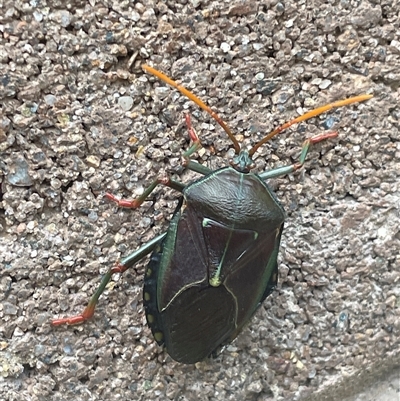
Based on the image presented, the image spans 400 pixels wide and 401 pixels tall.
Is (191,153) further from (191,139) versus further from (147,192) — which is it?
(147,192)

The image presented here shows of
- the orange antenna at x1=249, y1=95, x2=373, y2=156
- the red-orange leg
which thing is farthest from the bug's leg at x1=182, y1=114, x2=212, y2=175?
the orange antenna at x1=249, y1=95, x2=373, y2=156

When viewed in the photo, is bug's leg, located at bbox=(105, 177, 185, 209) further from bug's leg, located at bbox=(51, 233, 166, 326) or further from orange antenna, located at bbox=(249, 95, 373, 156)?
orange antenna, located at bbox=(249, 95, 373, 156)

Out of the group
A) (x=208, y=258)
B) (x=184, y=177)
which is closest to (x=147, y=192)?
(x=184, y=177)

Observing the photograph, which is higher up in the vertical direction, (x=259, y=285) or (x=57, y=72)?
(x=57, y=72)

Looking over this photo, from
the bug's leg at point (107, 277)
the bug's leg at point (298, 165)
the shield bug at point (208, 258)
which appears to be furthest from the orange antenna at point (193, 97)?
the bug's leg at point (107, 277)

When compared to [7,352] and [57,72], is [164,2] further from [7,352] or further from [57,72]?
[7,352]

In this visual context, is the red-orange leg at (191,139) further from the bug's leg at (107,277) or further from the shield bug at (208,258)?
the bug's leg at (107,277)

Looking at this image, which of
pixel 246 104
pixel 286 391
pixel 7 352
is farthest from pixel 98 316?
pixel 246 104
